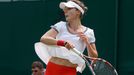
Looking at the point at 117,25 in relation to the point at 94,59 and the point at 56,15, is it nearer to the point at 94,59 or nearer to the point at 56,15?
the point at 56,15

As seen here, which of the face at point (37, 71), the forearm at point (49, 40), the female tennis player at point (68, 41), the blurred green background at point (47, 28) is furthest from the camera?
the blurred green background at point (47, 28)

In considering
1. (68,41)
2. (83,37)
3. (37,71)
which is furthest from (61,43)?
(37,71)

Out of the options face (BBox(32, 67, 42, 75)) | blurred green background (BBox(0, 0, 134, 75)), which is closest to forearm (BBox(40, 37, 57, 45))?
face (BBox(32, 67, 42, 75))

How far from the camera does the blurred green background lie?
9.16 metres

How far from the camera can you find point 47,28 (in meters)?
9.91

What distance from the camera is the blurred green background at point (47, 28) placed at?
916cm

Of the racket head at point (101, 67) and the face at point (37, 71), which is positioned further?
the face at point (37, 71)

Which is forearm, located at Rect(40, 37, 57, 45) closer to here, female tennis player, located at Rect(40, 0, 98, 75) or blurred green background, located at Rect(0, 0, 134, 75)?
female tennis player, located at Rect(40, 0, 98, 75)

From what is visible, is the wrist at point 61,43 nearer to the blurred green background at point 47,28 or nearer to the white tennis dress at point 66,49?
the white tennis dress at point 66,49

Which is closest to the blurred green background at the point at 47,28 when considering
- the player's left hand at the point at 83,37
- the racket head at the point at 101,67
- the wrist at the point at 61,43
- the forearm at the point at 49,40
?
the racket head at the point at 101,67

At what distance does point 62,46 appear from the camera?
5496mm

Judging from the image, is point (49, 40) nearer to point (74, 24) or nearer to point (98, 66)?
point (74, 24)

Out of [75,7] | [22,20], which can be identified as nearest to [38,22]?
[22,20]

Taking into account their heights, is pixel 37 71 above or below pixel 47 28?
below
